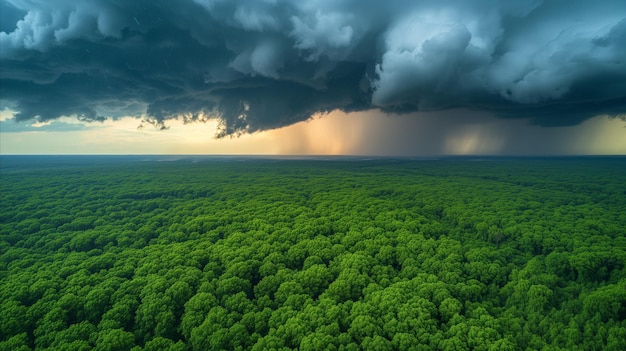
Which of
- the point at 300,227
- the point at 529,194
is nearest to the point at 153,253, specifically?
the point at 300,227

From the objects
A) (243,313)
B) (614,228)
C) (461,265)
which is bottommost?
(243,313)

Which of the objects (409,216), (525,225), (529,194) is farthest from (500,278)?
(529,194)

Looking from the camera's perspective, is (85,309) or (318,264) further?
(318,264)

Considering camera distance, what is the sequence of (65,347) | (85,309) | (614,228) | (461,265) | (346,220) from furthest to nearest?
(346,220)
(614,228)
(461,265)
(85,309)
(65,347)

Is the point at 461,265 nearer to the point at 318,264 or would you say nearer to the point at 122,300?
the point at 318,264

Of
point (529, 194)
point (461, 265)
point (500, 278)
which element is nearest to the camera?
point (500, 278)

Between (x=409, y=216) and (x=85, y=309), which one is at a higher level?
(x=409, y=216)
